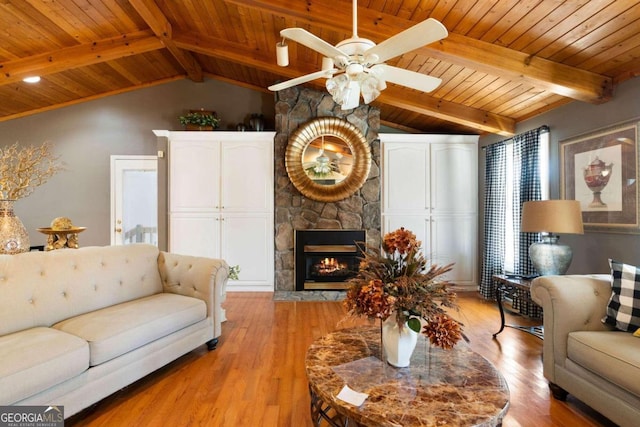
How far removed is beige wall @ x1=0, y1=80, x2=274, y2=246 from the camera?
197 inches

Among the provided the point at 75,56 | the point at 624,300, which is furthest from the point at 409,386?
the point at 75,56

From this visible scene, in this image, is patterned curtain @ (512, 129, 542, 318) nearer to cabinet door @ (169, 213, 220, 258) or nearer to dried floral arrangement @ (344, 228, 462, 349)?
dried floral arrangement @ (344, 228, 462, 349)

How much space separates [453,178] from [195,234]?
3.89 m

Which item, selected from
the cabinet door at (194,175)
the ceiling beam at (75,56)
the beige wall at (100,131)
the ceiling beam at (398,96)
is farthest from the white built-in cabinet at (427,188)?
the ceiling beam at (75,56)

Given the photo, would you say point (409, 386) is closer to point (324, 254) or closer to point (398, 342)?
point (398, 342)

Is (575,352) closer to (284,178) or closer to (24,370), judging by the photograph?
(24,370)

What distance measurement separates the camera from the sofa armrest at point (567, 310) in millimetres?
1967

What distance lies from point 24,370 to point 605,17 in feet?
13.2

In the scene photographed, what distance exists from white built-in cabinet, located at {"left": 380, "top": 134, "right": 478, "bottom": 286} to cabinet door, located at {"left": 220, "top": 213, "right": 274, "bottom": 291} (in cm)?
177

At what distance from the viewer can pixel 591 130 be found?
2854 mm

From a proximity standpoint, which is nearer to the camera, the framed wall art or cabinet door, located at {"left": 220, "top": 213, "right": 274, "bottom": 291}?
the framed wall art

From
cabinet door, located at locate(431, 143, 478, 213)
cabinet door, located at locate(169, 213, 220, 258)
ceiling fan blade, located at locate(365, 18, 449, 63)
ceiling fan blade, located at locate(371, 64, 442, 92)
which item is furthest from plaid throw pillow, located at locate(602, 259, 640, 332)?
cabinet door, located at locate(169, 213, 220, 258)

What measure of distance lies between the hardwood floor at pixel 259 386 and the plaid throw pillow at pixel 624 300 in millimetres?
583

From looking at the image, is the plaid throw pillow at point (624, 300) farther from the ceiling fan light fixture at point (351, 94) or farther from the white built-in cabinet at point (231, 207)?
the white built-in cabinet at point (231, 207)
